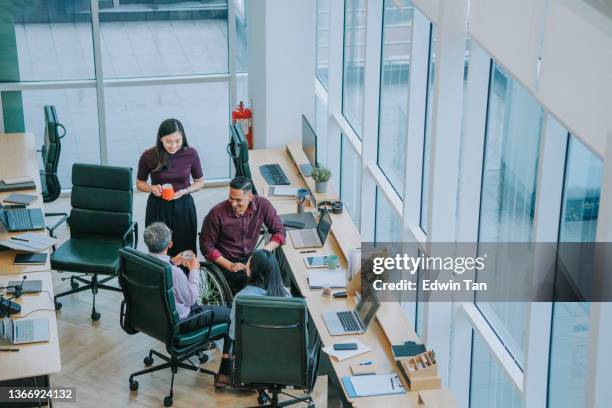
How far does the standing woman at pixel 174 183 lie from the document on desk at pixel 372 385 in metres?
2.61

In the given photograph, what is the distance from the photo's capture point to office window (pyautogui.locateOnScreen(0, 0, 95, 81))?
9.78 meters

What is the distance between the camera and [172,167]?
7.59 meters

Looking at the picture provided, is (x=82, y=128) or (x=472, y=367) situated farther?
(x=82, y=128)

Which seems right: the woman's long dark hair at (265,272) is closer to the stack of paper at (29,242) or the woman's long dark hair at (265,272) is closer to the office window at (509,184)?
the office window at (509,184)

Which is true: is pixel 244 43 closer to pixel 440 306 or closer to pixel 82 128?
pixel 82 128

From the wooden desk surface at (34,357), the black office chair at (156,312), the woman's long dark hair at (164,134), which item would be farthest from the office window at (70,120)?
the wooden desk surface at (34,357)

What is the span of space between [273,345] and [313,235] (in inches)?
72.5

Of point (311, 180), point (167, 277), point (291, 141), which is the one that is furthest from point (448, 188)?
point (291, 141)

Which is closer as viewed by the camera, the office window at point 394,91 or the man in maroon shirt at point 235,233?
the office window at point 394,91

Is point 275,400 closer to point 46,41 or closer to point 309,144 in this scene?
point 309,144

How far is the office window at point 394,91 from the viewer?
673cm

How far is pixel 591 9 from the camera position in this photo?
3729 millimetres

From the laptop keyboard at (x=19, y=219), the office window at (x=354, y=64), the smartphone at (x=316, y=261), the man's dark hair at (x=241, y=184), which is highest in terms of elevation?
the office window at (x=354, y=64)

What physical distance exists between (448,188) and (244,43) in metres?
5.34
